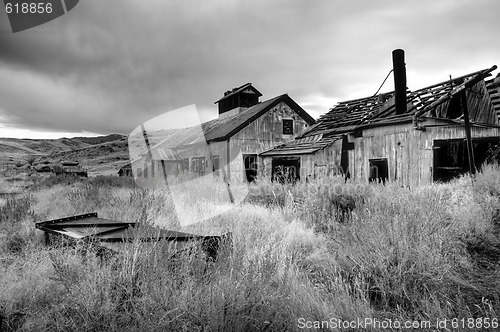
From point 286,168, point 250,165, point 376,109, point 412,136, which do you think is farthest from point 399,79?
point 250,165

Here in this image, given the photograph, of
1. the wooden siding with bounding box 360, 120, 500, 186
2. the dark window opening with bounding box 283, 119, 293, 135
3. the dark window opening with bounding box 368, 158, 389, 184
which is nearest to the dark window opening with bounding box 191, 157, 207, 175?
the dark window opening with bounding box 283, 119, 293, 135

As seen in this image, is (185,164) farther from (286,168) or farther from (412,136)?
(412,136)

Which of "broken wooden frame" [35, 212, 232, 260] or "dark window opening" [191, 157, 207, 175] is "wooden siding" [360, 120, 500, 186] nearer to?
"broken wooden frame" [35, 212, 232, 260]

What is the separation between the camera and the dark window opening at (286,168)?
14.9m

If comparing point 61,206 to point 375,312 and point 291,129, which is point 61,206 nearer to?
point 375,312

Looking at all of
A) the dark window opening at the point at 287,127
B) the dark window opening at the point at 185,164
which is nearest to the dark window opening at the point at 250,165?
the dark window opening at the point at 287,127

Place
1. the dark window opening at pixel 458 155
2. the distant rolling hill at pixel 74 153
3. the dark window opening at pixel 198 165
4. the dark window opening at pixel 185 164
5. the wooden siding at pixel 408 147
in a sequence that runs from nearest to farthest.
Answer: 1. the wooden siding at pixel 408 147
2. the dark window opening at pixel 458 155
3. the dark window opening at pixel 198 165
4. the dark window opening at pixel 185 164
5. the distant rolling hill at pixel 74 153

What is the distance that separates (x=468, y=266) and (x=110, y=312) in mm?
4731

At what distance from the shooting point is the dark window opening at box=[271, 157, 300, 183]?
14.9 m

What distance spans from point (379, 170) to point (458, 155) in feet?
9.27

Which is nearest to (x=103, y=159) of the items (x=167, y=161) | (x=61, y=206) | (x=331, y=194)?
(x=167, y=161)

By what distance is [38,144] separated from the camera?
101m

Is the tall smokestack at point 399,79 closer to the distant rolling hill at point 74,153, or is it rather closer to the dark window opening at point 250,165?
the dark window opening at point 250,165

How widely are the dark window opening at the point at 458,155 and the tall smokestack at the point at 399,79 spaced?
2.23 m
